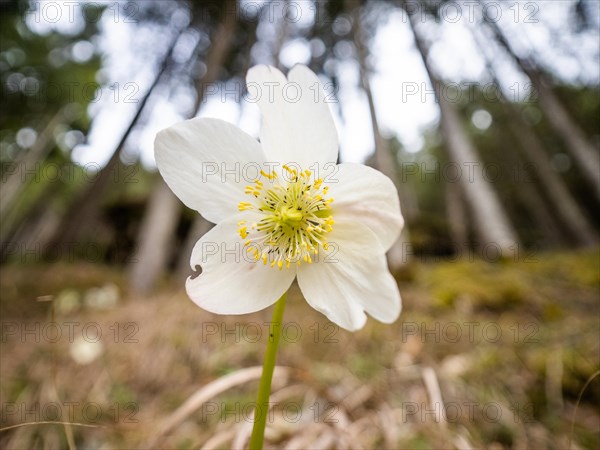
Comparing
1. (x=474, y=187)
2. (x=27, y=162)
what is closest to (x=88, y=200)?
(x=474, y=187)

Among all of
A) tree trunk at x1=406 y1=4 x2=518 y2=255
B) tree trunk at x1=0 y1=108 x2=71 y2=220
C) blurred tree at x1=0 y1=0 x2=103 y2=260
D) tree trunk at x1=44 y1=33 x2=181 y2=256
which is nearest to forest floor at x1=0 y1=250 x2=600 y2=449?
tree trunk at x1=406 y1=4 x2=518 y2=255

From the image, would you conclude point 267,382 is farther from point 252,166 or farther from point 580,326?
point 580,326

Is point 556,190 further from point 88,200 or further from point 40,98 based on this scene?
point 40,98

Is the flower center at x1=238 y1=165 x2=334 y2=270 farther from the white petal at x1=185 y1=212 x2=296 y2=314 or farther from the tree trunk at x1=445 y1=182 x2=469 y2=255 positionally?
the tree trunk at x1=445 y1=182 x2=469 y2=255

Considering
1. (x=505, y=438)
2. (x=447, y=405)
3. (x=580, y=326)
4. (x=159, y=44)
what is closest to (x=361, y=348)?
(x=447, y=405)

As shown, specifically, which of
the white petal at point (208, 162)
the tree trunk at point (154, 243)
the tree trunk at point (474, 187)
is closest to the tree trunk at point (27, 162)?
the tree trunk at point (154, 243)

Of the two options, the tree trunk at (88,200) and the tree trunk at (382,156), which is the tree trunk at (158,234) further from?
the tree trunk at (382,156)

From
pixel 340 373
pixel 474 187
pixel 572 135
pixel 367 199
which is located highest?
pixel 367 199
